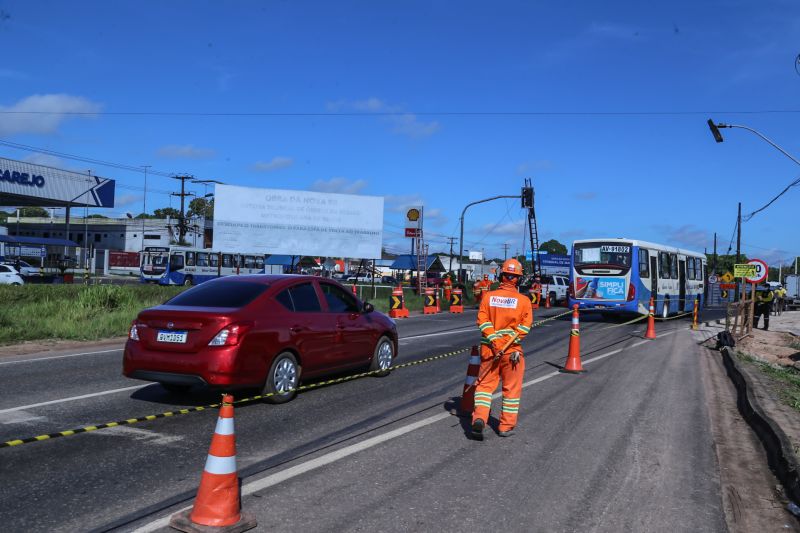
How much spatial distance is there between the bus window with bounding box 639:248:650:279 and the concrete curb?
14.7 meters

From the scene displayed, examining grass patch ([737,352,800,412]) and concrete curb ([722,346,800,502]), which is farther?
→ grass patch ([737,352,800,412])

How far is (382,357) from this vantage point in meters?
10.2

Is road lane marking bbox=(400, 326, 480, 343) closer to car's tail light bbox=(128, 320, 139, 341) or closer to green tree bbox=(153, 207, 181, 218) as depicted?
car's tail light bbox=(128, 320, 139, 341)

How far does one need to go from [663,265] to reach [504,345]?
74.8 feet

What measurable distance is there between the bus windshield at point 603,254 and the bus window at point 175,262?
31.7 metres

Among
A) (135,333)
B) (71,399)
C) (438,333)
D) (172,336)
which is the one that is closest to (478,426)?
(172,336)

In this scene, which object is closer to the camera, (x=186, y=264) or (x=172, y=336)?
(x=172, y=336)

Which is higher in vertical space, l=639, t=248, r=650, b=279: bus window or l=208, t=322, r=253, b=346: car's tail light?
l=639, t=248, r=650, b=279: bus window

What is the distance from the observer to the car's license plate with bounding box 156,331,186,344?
23.9 ft

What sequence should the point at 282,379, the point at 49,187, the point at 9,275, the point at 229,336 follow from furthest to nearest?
the point at 49,187 < the point at 9,275 < the point at 282,379 < the point at 229,336

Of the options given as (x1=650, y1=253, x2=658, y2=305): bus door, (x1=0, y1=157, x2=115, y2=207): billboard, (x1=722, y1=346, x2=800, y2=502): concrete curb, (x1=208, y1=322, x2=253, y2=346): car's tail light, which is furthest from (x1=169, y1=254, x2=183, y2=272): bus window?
(x1=208, y1=322, x2=253, y2=346): car's tail light

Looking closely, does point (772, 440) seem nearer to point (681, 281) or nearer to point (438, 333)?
point (438, 333)

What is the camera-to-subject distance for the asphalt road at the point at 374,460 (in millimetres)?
4445

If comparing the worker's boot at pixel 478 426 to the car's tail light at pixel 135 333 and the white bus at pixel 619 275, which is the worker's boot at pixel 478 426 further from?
the white bus at pixel 619 275
